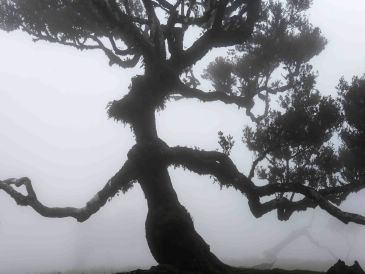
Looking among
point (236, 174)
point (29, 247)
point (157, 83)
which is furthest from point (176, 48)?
point (29, 247)

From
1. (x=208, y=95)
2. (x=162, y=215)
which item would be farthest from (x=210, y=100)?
(x=162, y=215)

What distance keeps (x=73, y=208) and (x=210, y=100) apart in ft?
27.6

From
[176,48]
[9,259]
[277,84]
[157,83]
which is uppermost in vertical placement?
[277,84]

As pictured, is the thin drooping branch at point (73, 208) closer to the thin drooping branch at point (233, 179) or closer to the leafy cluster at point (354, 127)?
the thin drooping branch at point (233, 179)

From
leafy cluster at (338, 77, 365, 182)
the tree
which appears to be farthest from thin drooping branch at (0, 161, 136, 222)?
leafy cluster at (338, 77, 365, 182)

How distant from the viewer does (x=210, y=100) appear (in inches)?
683

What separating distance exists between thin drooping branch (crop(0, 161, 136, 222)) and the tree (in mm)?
44

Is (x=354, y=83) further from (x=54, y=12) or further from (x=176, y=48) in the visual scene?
(x=54, y=12)

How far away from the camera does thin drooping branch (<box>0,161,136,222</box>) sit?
13.3 meters

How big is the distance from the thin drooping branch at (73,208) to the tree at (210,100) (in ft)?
0.14

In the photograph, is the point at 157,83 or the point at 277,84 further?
the point at 277,84

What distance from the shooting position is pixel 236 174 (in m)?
14.3

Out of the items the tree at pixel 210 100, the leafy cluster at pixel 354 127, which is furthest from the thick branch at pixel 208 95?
the leafy cluster at pixel 354 127

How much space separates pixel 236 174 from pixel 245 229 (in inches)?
4720
